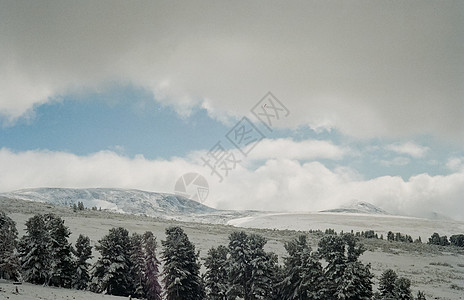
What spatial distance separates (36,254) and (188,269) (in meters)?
18.8

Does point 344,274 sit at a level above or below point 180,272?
above

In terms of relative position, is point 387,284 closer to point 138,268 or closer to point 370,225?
point 138,268

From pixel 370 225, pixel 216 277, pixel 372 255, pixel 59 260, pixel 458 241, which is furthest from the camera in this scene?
pixel 370 225

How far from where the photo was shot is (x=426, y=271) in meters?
70.5

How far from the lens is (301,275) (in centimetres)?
4669

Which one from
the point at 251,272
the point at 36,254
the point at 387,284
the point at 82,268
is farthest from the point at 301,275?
the point at 36,254

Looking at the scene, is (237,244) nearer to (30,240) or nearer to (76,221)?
(30,240)

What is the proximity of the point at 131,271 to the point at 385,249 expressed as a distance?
6765 cm

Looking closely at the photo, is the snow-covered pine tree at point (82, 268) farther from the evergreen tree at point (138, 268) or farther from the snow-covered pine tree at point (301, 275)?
the snow-covered pine tree at point (301, 275)

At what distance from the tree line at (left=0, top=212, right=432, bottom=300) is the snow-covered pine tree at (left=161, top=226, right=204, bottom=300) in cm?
12

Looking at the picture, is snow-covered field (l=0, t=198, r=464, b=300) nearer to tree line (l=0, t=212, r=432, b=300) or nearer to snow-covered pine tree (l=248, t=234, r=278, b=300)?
tree line (l=0, t=212, r=432, b=300)

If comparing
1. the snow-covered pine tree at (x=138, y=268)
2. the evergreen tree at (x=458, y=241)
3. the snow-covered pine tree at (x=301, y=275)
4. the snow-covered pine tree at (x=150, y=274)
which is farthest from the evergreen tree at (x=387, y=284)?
the evergreen tree at (x=458, y=241)

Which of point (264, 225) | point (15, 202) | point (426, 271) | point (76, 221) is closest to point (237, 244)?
point (426, 271)

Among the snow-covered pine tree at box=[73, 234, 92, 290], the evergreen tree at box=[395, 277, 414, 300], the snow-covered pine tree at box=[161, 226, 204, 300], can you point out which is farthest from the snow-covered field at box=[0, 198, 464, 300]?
the evergreen tree at box=[395, 277, 414, 300]
